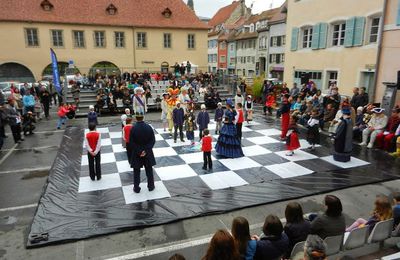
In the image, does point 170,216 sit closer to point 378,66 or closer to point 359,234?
point 359,234

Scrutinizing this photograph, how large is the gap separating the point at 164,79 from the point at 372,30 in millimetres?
13608

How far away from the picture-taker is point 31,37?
87.2 ft

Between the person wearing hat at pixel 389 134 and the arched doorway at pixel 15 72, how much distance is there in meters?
28.3

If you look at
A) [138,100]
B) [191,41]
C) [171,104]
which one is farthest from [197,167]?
[191,41]

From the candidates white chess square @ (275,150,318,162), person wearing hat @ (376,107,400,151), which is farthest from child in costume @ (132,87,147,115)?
person wearing hat @ (376,107,400,151)

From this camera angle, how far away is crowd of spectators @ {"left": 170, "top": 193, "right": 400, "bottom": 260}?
3.01 meters

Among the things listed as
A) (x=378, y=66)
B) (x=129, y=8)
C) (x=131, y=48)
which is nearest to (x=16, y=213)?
(x=378, y=66)

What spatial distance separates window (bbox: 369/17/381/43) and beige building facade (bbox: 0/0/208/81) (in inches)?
721

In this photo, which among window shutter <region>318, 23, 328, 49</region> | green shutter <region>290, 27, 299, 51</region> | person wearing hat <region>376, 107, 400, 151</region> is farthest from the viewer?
green shutter <region>290, 27, 299, 51</region>

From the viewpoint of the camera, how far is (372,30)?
561 inches

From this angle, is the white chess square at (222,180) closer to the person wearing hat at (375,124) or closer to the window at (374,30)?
the person wearing hat at (375,124)

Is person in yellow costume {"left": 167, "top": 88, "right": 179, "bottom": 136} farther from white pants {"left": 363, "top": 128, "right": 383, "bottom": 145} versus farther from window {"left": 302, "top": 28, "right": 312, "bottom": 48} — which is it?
window {"left": 302, "top": 28, "right": 312, "bottom": 48}

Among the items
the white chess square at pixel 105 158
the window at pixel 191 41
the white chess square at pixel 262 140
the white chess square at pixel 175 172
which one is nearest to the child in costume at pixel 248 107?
the white chess square at pixel 262 140

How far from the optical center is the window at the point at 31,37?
2637cm
